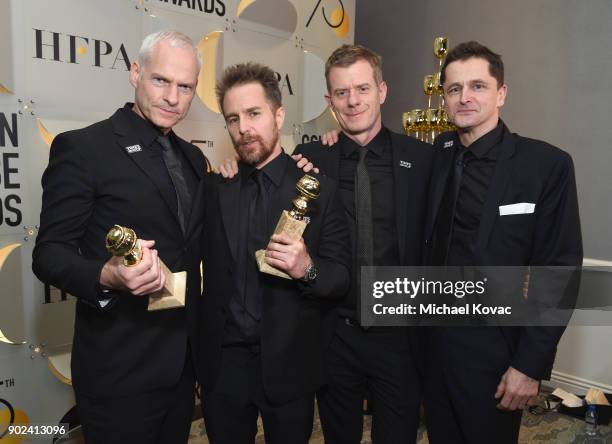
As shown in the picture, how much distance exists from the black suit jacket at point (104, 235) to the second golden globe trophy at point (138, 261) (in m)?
0.17

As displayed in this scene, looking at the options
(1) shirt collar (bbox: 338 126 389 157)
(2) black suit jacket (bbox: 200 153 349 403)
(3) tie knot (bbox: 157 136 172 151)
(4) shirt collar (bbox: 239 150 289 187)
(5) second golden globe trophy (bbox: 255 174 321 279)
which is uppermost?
(1) shirt collar (bbox: 338 126 389 157)

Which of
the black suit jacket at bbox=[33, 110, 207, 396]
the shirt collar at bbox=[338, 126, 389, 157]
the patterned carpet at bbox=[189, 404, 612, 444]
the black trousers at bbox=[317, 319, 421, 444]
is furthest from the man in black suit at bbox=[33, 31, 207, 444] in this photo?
the patterned carpet at bbox=[189, 404, 612, 444]

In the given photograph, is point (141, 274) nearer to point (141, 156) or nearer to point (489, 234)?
point (141, 156)

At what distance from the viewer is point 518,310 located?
2047mm

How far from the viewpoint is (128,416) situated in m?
1.77

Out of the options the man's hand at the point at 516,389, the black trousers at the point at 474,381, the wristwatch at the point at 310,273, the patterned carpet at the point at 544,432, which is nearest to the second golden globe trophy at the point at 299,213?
the wristwatch at the point at 310,273

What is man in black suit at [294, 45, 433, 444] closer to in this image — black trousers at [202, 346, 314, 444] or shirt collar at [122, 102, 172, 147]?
black trousers at [202, 346, 314, 444]

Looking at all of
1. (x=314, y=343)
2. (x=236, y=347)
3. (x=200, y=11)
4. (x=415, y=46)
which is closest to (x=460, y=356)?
(x=314, y=343)

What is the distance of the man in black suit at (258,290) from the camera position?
1879 mm

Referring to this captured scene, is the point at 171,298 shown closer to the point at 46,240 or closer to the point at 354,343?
the point at 46,240

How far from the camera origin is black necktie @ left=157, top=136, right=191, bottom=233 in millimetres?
1864

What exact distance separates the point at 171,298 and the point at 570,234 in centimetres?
146

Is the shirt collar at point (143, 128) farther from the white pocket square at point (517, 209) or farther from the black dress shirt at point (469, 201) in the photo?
the white pocket square at point (517, 209)

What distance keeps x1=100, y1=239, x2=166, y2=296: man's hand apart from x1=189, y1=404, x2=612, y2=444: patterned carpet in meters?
2.21
